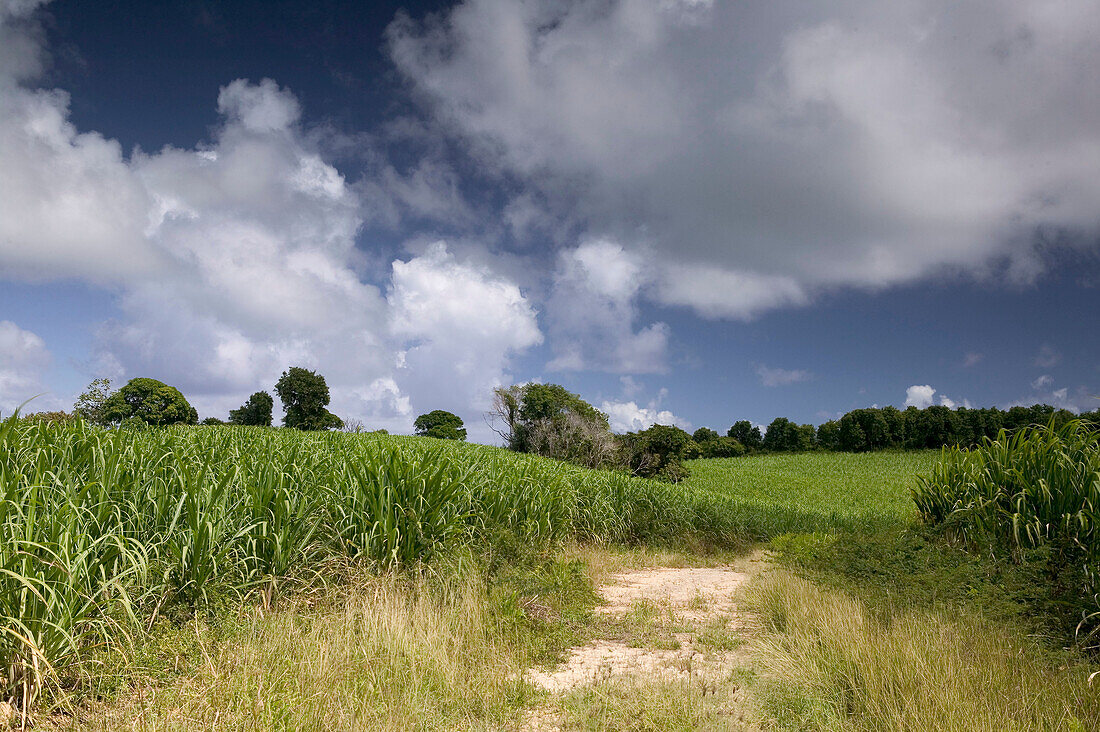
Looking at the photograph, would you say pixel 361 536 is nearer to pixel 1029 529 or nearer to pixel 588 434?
pixel 1029 529

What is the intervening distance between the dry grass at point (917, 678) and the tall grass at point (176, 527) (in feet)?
12.6

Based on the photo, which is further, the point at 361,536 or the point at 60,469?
the point at 361,536

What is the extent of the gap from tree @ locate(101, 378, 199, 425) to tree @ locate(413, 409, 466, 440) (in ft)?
59.1

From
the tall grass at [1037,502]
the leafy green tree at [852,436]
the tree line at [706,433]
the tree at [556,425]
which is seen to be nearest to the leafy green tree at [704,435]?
the tree line at [706,433]

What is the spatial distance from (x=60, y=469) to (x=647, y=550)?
10.0 m

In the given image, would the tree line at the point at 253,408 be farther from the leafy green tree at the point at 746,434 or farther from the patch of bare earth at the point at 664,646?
the leafy green tree at the point at 746,434

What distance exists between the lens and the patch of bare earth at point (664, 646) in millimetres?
4266

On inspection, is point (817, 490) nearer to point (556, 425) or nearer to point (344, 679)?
point (556, 425)

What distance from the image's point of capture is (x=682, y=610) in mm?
6824

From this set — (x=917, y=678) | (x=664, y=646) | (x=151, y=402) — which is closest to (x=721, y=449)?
(x=151, y=402)

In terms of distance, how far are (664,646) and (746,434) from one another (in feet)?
237

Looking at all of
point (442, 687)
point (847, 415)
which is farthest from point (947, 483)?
point (847, 415)

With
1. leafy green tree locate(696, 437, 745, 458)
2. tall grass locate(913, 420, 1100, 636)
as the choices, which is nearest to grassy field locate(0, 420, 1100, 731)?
tall grass locate(913, 420, 1100, 636)

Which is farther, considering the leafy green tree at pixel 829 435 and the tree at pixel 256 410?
the leafy green tree at pixel 829 435
